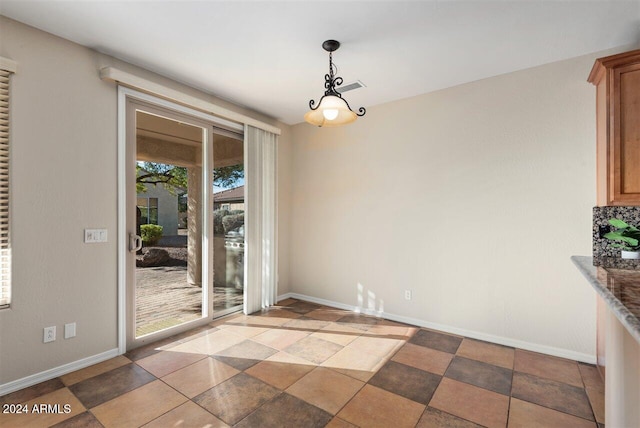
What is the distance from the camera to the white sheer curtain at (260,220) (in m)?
3.96

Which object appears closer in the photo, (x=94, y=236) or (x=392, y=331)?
(x=94, y=236)

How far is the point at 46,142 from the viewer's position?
2.33 meters

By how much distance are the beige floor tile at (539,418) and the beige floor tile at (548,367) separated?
1.61ft

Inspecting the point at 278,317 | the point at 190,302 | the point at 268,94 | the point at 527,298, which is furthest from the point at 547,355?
the point at 268,94

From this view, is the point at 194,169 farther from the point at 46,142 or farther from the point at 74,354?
the point at 74,354

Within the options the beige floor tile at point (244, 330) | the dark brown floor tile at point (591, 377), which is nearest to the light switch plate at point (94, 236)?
the beige floor tile at point (244, 330)

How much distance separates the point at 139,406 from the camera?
6.69 ft

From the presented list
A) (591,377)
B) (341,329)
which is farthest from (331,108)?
(591,377)

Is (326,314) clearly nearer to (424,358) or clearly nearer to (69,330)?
(424,358)

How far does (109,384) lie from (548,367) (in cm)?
357

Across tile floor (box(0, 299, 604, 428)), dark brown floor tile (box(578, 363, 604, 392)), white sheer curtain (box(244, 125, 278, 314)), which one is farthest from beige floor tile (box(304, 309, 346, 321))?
dark brown floor tile (box(578, 363, 604, 392))

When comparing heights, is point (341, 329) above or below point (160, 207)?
below

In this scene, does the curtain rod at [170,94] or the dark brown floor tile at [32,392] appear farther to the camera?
the curtain rod at [170,94]

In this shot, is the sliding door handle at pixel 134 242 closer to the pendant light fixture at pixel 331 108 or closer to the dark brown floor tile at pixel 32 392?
the dark brown floor tile at pixel 32 392
